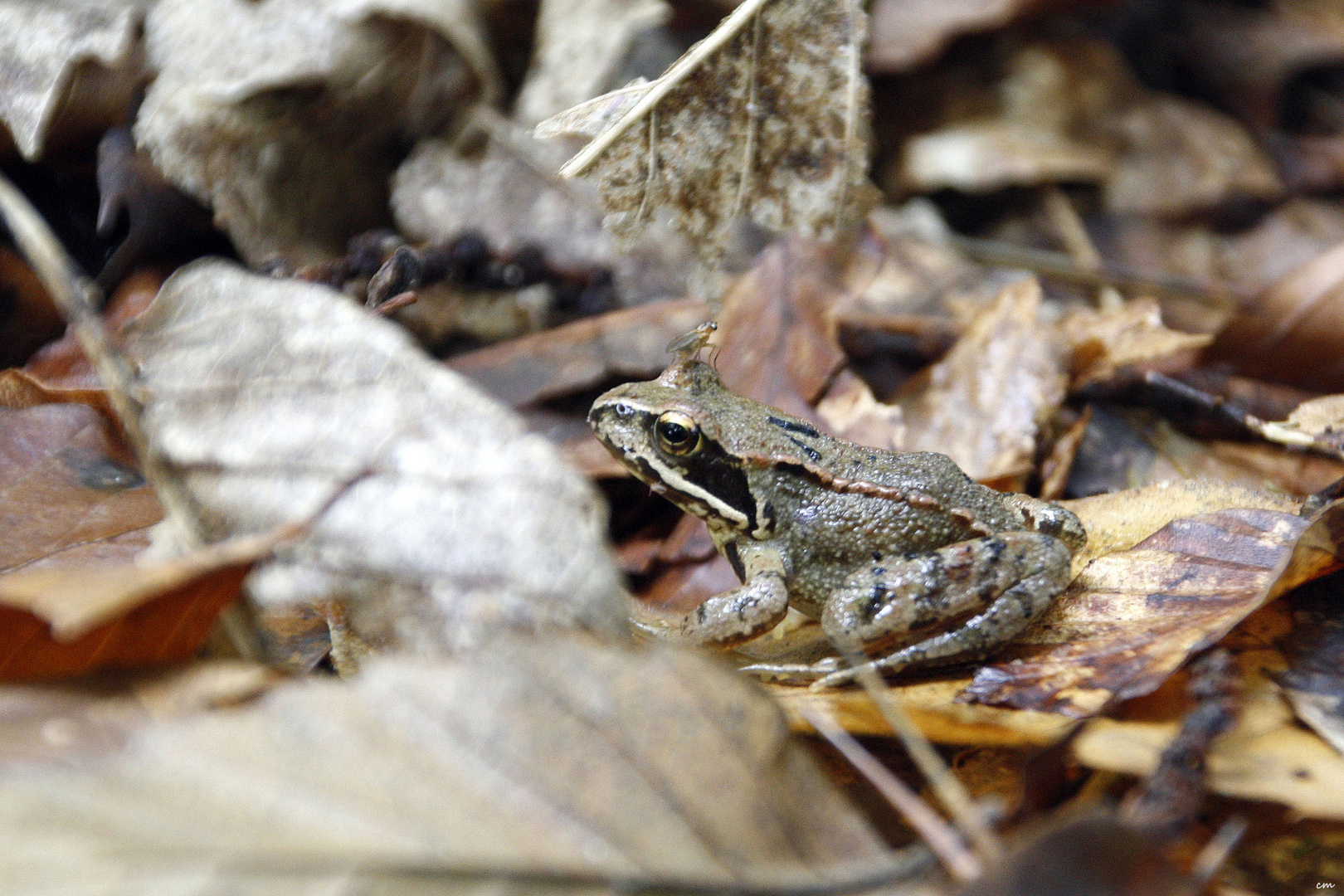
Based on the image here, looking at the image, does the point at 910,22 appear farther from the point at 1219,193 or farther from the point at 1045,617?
the point at 1045,617

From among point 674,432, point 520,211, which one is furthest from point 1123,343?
point 520,211

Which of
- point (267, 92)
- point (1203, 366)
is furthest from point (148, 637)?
point (1203, 366)

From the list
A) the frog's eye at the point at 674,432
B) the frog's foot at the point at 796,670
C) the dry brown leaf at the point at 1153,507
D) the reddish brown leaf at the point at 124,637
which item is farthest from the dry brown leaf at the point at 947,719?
the reddish brown leaf at the point at 124,637

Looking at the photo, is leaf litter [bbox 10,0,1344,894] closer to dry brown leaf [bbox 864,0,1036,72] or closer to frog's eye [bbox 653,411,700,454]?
dry brown leaf [bbox 864,0,1036,72]

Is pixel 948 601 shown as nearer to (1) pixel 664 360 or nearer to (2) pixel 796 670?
(2) pixel 796 670

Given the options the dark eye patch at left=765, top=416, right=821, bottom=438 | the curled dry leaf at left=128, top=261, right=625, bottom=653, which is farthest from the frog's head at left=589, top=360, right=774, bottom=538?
the curled dry leaf at left=128, top=261, right=625, bottom=653

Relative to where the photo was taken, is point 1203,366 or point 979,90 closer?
point 1203,366
